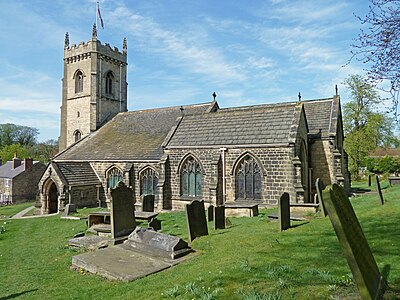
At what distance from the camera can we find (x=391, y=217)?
35.9 feet

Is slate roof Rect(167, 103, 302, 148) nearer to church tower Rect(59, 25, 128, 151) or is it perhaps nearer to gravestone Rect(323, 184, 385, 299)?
gravestone Rect(323, 184, 385, 299)

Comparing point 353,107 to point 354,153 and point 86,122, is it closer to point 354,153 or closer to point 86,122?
point 354,153

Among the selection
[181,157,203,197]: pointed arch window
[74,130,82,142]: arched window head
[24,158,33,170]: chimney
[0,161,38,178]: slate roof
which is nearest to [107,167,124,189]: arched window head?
[181,157,203,197]: pointed arch window

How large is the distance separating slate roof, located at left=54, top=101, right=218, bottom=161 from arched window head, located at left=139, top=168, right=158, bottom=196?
44.5 inches

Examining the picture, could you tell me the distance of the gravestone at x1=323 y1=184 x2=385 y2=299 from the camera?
13.3 ft

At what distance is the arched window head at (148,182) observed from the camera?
77.3 ft

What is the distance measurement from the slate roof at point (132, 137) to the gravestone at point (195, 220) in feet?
41.0

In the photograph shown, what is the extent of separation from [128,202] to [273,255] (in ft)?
21.0

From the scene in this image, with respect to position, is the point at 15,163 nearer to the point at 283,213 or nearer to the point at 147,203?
the point at 147,203

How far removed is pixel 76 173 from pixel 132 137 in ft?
19.7

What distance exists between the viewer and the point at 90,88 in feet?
110

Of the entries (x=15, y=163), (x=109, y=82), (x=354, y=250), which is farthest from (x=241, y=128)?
(x=15, y=163)

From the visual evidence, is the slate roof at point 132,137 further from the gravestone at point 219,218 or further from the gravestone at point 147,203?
the gravestone at point 219,218

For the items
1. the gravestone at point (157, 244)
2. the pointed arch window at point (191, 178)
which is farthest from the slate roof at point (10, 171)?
the gravestone at point (157, 244)
